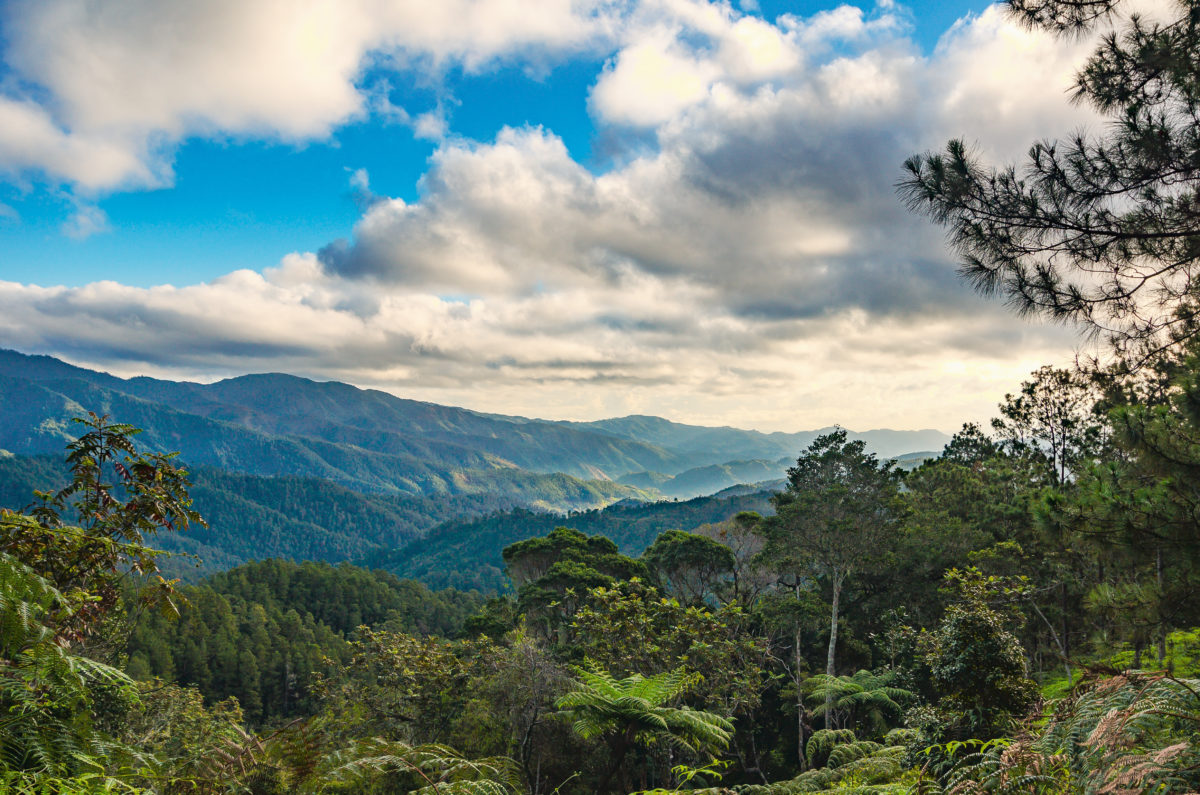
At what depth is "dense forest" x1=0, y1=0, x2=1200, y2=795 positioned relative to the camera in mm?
3236

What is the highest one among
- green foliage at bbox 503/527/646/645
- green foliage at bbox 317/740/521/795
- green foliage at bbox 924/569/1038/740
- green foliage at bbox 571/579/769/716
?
green foliage at bbox 317/740/521/795

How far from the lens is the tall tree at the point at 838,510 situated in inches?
808

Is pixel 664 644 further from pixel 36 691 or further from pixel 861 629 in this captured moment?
pixel 861 629

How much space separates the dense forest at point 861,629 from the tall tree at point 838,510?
104mm

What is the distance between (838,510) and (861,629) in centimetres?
712

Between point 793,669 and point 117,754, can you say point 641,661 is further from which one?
point 793,669

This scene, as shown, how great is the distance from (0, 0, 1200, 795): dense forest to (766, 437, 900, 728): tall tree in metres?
0.10

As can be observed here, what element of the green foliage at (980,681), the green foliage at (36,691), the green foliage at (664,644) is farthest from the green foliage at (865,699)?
the green foliage at (36,691)

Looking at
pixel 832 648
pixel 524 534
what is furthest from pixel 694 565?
pixel 524 534

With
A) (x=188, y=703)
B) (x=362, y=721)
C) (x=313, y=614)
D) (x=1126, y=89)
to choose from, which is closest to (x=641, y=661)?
(x=362, y=721)

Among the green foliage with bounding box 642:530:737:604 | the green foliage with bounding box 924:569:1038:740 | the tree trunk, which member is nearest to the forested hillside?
the green foliage with bounding box 642:530:737:604

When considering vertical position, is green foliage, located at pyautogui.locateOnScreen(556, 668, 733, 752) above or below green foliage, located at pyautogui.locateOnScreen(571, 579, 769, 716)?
above

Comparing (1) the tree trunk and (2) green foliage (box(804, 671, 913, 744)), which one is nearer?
(2) green foliage (box(804, 671, 913, 744))

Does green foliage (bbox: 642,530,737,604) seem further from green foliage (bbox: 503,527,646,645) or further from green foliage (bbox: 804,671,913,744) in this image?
green foliage (bbox: 804,671,913,744)
